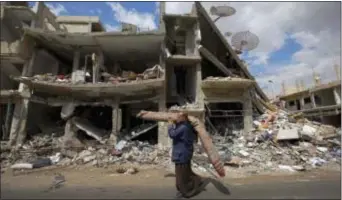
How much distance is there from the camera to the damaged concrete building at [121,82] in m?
14.0

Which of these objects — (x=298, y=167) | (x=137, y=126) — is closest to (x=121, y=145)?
(x=137, y=126)

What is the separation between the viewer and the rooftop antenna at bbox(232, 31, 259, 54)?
61.6ft

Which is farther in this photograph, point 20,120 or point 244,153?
point 20,120

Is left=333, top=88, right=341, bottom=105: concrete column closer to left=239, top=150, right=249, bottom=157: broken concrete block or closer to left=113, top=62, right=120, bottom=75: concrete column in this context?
left=239, top=150, right=249, bottom=157: broken concrete block

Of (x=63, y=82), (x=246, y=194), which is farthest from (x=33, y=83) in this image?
(x=246, y=194)

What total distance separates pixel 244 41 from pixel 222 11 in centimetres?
279

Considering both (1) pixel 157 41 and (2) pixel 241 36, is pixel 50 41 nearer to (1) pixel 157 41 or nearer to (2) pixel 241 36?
(1) pixel 157 41

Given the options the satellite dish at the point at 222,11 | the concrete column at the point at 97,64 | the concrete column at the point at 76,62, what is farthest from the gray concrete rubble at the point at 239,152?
the satellite dish at the point at 222,11

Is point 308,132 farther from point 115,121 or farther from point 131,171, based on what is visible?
point 115,121

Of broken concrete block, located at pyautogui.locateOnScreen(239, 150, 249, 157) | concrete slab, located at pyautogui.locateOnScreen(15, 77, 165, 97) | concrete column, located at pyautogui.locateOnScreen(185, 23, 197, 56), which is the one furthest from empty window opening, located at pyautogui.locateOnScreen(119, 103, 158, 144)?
broken concrete block, located at pyautogui.locateOnScreen(239, 150, 249, 157)

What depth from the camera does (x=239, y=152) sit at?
12.7m

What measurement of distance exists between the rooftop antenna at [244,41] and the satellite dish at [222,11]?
177 centimetres

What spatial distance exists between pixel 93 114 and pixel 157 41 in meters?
6.18

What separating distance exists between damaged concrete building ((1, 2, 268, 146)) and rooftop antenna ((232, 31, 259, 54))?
1.35 m
